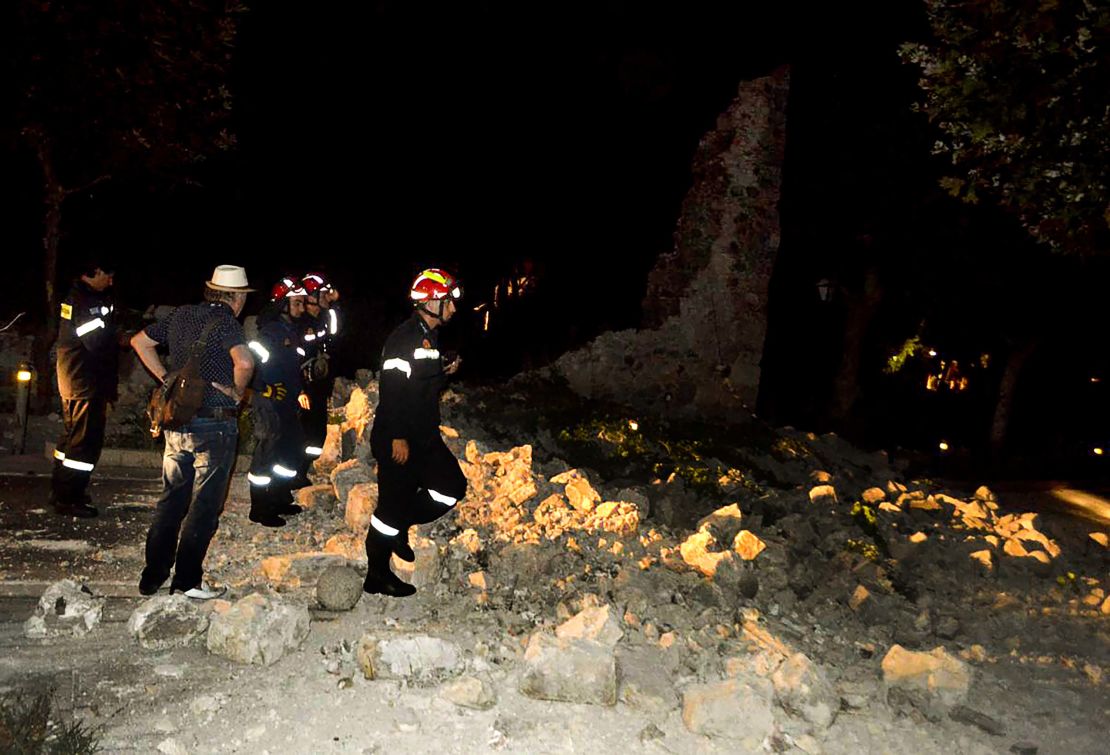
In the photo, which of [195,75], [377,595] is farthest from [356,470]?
[195,75]

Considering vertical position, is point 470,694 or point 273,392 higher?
point 273,392

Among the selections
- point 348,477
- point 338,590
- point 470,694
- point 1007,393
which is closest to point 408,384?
point 338,590

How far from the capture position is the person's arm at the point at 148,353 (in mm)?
4930

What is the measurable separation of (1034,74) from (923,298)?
588 inches

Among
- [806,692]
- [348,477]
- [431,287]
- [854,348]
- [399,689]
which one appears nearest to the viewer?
[399,689]

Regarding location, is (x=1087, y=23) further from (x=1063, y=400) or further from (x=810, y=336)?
(x=1063, y=400)

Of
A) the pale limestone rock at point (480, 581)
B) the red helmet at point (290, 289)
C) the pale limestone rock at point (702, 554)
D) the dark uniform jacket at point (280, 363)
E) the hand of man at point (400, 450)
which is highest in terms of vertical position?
the red helmet at point (290, 289)

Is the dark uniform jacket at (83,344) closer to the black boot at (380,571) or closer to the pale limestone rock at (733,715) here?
the black boot at (380,571)

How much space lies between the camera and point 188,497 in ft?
16.0

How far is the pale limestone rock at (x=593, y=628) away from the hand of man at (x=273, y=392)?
124 inches

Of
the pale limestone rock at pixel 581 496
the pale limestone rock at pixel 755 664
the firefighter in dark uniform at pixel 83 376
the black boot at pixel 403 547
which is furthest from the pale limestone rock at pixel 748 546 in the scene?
the firefighter in dark uniform at pixel 83 376

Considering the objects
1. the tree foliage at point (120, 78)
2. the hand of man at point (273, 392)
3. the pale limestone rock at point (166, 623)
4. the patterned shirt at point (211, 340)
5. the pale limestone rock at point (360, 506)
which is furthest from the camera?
the tree foliage at point (120, 78)

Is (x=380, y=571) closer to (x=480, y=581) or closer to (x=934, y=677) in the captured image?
(x=480, y=581)

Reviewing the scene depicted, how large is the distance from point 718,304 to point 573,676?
754cm
